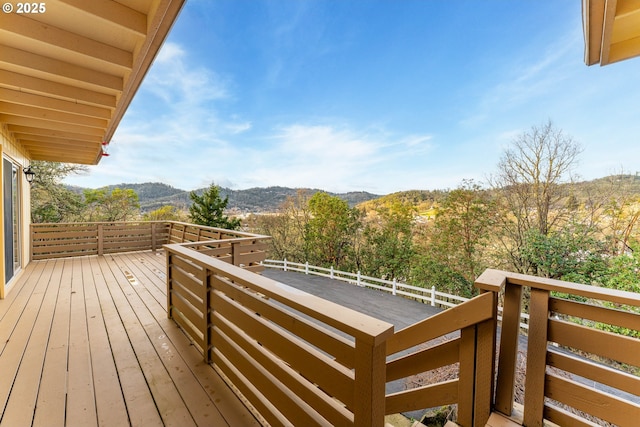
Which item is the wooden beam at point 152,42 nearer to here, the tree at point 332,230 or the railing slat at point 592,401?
the railing slat at point 592,401

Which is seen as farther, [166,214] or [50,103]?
[166,214]

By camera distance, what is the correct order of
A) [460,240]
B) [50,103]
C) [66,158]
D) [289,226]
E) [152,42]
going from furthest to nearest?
[289,226], [460,240], [66,158], [50,103], [152,42]

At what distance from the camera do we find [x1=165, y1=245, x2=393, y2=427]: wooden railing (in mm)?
930

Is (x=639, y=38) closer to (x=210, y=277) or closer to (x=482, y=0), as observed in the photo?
(x=210, y=277)

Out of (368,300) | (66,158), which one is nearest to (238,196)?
(66,158)

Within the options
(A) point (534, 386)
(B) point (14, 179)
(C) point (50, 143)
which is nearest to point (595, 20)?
(A) point (534, 386)

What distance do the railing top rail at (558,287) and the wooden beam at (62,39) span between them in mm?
3043

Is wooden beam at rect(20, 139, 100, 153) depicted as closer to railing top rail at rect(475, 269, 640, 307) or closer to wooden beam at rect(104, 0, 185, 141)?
wooden beam at rect(104, 0, 185, 141)

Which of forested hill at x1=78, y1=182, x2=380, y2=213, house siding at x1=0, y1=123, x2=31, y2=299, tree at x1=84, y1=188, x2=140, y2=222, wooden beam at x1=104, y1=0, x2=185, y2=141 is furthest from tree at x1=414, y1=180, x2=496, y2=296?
tree at x1=84, y1=188, x2=140, y2=222

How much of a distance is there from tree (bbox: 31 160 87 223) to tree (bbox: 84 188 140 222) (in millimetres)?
910

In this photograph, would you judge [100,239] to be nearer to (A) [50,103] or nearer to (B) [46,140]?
(B) [46,140]

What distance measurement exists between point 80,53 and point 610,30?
11.6 feet

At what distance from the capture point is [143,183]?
709 inches

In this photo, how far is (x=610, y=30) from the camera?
4.98ft
